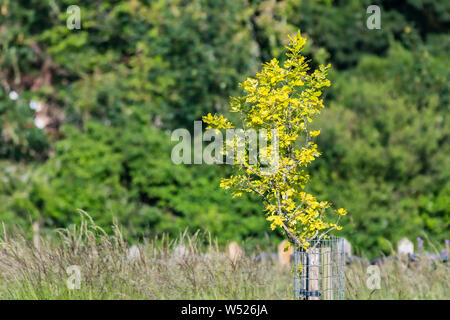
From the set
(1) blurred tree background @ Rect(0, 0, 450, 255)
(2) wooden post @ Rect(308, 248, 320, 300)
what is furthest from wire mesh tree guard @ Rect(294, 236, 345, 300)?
(1) blurred tree background @ Rect(0, 0, 450, 255)

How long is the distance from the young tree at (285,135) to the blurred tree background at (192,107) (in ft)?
14.0

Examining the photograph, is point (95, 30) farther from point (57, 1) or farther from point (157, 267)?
point (157, 267)

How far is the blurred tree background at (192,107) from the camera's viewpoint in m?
10.5

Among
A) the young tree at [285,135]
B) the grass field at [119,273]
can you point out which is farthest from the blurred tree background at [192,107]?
the young tree at [285,135]

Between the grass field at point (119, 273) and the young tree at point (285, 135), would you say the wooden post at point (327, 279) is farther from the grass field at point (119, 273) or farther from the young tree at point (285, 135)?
the grass field at point (119, 273)

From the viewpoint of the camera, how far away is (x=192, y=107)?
1164cm

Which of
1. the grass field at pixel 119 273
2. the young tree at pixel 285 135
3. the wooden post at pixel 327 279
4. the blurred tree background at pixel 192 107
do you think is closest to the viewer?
the young tree at pixel 285 135

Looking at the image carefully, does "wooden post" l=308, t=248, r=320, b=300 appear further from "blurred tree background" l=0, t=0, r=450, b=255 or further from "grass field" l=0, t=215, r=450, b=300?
"blurred tree background" l=0, t=0, r=450, b=255

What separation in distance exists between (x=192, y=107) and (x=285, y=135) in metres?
7.11

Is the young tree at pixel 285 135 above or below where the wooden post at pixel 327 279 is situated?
above

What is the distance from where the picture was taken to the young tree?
4605 mm

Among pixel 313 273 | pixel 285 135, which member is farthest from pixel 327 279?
pixel 285 135

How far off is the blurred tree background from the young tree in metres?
4.26

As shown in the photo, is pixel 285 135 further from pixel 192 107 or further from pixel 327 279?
pixel 192 107
